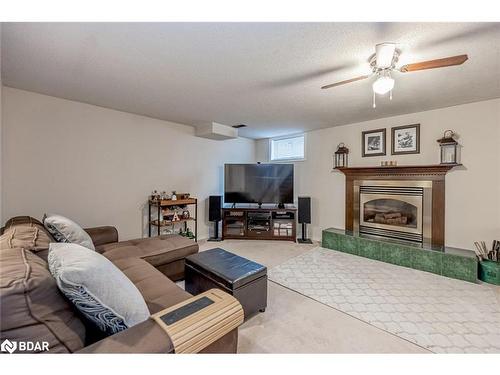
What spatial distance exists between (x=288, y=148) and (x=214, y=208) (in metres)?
2.19

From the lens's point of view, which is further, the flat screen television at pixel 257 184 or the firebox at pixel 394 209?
the flat screen television at pixel 257 184

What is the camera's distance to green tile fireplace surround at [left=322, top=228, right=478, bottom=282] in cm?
260

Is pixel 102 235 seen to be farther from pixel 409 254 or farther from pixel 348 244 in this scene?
pixel 409 254

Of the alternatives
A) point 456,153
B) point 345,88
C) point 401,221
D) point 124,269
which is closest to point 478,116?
point 456,153

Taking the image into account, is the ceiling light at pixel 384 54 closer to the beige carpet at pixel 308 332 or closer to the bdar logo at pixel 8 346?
the beige carpet at pixel 308 332

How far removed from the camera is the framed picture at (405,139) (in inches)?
129

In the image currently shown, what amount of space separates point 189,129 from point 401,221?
4.03 m

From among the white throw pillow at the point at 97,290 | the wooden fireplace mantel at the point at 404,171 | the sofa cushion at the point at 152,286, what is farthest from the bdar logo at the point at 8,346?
the wooden fireplace mantel at the point at 404,171

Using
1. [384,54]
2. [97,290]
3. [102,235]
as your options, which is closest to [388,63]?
[384,54]

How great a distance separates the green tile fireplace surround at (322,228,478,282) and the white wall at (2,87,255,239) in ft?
9.27

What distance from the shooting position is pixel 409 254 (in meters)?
2.97

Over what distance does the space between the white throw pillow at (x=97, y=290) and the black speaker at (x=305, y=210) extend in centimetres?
357

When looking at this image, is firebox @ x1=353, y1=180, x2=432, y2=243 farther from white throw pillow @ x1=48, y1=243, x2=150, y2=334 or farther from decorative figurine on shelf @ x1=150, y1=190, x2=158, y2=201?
white throw pillow @ x1=48, y1=243, x2=150, y2=334

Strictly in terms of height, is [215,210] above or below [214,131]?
below
